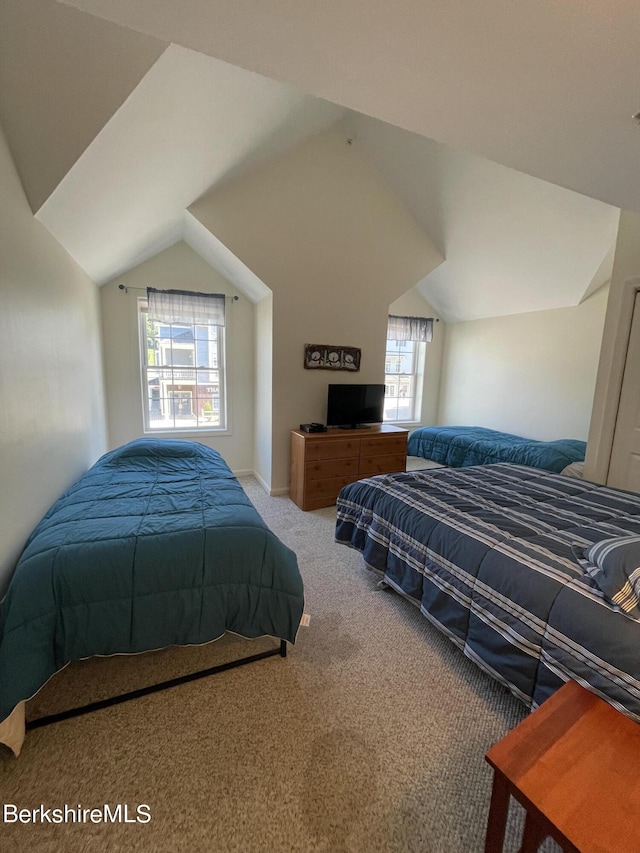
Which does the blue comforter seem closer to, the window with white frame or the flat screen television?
the flat screen television

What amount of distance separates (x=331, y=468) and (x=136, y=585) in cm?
237

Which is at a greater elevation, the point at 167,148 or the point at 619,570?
the point at 167,148

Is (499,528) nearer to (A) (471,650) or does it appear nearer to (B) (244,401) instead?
(A) (471,650)

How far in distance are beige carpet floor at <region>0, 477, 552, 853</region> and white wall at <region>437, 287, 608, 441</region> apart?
3710 mm

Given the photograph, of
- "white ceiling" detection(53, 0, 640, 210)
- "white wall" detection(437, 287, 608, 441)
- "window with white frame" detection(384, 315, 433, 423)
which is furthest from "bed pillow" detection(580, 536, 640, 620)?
"window with white frame" detection(384, 315, 433, 423)

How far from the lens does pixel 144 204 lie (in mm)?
2531

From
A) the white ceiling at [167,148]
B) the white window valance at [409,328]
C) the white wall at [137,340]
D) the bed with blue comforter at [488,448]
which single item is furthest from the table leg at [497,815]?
the white window valance at [409,328]

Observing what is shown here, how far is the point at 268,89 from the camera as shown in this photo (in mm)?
2139

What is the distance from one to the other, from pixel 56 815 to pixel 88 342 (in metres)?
3.06

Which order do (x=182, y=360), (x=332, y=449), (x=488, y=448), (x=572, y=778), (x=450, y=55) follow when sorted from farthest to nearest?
(x=488, y=448) → (x=182, y=360) → (x=332, y=449) → (x=450, y=55) → (x=572, y=778)

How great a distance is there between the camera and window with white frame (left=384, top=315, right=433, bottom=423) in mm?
5570

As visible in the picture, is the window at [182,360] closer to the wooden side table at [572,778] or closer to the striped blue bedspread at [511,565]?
the striped blue bedspread at [511,565]

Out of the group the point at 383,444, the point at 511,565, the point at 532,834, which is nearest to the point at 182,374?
the point at 383,444

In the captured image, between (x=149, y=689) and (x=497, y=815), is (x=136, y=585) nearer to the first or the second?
(x=149, y=689)
